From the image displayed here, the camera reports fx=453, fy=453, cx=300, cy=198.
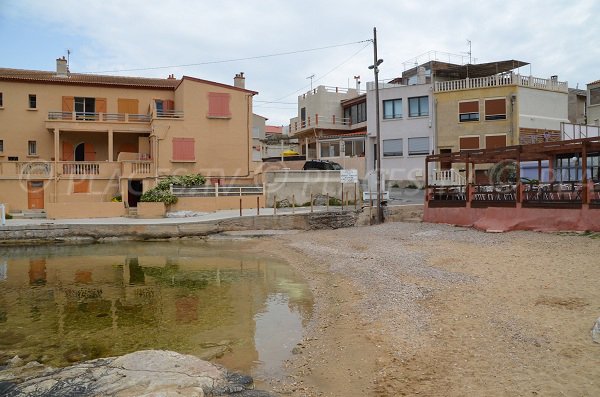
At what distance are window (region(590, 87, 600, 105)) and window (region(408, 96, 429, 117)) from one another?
1514cm

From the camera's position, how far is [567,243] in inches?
621

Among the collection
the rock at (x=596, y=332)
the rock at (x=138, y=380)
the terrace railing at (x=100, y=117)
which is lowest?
the rock at (x=138, y=380)

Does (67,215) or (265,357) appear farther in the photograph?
(67,215)

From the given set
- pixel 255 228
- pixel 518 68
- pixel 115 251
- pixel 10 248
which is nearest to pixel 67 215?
pixel 10 248

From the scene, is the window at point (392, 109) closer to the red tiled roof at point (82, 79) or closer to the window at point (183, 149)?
Answer: the window at point (183, 149)

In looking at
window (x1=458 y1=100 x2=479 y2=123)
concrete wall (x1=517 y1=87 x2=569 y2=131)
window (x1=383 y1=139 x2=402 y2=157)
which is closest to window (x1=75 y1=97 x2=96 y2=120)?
window (x1=383 y1=139 x2=402 y2=157)

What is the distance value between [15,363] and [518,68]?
38283 mm

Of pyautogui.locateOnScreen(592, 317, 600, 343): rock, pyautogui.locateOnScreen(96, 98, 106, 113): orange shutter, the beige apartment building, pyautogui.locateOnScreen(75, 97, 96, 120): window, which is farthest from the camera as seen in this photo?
pyautogui.locateOnScreen(96, 98, 106, 113): orange shutter

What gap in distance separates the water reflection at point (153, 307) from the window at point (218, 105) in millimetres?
16465

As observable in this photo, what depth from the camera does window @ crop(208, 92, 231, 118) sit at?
34.7 metres

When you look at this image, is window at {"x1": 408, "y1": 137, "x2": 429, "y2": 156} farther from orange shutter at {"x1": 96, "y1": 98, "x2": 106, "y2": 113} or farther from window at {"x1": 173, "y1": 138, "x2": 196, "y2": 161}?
orange shutter at {"x1": 96, "y1": 98, "x2": 106, "y2": 113}

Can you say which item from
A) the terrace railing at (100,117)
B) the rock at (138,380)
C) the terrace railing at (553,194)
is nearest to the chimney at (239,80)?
the terrace railing at (100,117)

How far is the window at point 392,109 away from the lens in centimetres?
3884

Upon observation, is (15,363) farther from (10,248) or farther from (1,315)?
(10,248)
